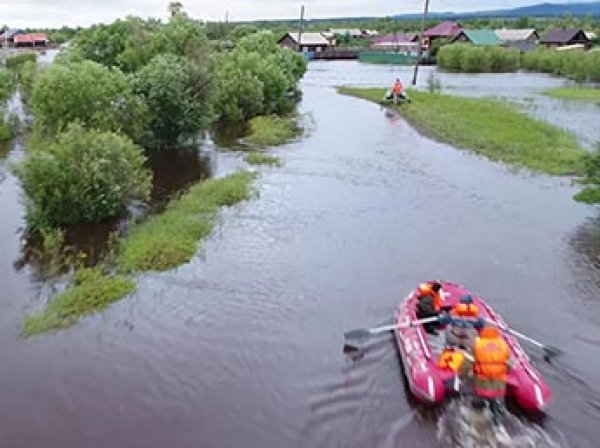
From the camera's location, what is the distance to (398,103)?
48625 millimetres

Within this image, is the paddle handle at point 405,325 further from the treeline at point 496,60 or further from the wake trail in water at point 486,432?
the treeline at point 496,60

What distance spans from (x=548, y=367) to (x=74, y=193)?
14758mm

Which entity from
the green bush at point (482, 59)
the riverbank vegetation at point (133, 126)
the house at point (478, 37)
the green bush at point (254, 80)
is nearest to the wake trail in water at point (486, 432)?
the riverbank vegetation at point (133, 126)

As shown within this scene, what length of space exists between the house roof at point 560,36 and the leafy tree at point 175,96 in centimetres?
7914

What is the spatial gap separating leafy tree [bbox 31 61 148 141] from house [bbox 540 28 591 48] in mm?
84305

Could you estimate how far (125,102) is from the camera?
103 feet

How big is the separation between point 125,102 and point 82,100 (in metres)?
2.24

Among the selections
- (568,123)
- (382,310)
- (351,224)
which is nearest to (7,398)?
(382,310)

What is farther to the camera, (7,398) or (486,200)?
(486,200)

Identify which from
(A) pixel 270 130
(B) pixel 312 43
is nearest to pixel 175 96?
(A) pixel 270 130

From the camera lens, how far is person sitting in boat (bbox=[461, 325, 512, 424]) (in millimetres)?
11805

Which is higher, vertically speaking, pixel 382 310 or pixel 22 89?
pixel 382 310

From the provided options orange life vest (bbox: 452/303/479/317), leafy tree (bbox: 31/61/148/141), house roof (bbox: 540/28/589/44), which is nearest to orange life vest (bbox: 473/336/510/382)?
orange life vest (bbox: 452/303/479/317)

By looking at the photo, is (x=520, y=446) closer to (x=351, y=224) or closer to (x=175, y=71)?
(x=351, y=224)
